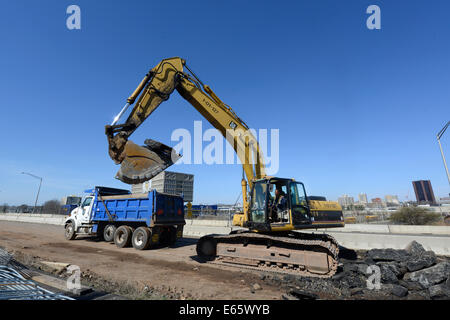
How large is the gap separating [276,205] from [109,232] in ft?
31.9

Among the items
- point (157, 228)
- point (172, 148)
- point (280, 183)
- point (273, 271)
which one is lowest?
point (273, 271)

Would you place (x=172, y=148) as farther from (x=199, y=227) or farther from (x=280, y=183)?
(x=199, y=227)

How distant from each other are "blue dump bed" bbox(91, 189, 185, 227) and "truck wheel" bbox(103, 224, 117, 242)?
460 mm

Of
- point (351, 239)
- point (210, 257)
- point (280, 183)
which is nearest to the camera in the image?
point (280, 183)

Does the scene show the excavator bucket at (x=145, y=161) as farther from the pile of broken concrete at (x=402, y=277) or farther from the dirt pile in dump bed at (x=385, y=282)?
the pile of broken concrete at (x=402, y=277)

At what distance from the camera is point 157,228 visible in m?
10.8

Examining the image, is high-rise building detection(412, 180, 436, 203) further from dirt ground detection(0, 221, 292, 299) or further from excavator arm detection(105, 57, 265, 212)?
dirt ground detection(0, 221, 292, 299)

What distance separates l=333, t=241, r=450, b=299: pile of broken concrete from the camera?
479 centimetres

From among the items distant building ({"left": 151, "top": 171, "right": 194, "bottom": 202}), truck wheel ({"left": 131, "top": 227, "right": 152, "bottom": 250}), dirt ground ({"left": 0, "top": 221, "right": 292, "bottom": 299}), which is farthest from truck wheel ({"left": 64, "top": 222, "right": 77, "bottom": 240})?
distant building ({"left": 151, "top": 171, "right": 194, "bottom": 202})

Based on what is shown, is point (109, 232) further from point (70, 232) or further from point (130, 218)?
point (70, 232)

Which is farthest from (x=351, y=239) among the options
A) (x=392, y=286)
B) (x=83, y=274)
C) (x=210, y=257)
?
(x=83, y=274)

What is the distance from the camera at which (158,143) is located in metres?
9.22

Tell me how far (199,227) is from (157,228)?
627 cm

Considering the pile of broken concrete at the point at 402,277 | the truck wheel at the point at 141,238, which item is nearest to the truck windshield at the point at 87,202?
the truck wheel at the point at 141,238
